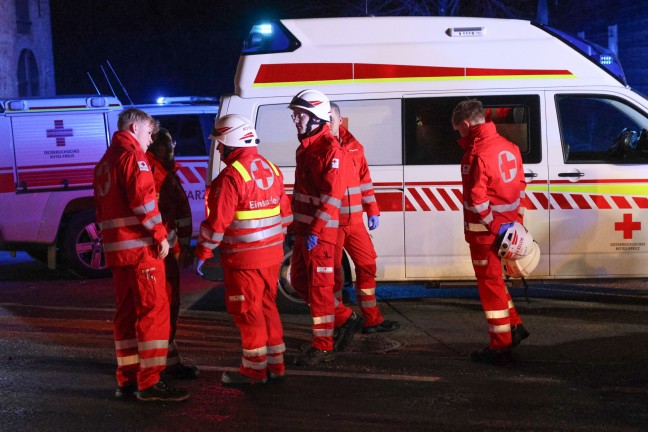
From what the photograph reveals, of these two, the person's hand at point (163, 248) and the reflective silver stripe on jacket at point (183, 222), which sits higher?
the reflective silver stripe on jacket at point (183, 222)

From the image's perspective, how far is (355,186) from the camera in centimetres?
706

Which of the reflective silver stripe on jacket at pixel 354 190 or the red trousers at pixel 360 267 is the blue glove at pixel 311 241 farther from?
the reflective silver stripe on jacket at pixel 354 190

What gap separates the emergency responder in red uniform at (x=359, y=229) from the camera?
7.07 meters

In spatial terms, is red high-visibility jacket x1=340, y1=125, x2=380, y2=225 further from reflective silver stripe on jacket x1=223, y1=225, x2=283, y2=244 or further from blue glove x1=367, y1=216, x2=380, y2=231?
reflective silver stripe on jacket x1=223, y1=225, x2=283, y2=244

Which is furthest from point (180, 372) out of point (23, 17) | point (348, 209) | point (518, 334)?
point (23, 17)

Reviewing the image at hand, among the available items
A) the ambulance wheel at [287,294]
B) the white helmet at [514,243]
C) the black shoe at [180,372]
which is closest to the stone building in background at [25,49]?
the ambulance wheel at [287,294]

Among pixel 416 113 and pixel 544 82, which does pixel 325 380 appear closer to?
pixel 416 113

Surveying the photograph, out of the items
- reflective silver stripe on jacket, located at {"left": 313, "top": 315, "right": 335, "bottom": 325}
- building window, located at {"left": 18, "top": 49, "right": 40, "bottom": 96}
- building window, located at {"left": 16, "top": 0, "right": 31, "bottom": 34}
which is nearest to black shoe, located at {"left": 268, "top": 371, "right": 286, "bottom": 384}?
reflective silver stripe on jacket, located at {"left": 313, "top": 315, "right": 335, "bottom": 325}

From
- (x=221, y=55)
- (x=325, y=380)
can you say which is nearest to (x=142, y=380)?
(x=325, y=380)

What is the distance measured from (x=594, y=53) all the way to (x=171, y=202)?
4.08 metres

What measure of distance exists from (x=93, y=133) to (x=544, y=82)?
536 centimetres

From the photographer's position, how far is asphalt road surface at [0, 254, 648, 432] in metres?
5.30

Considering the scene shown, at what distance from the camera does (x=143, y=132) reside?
18.7 ft

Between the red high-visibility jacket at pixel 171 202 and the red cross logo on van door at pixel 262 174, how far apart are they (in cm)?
Answer: 65
